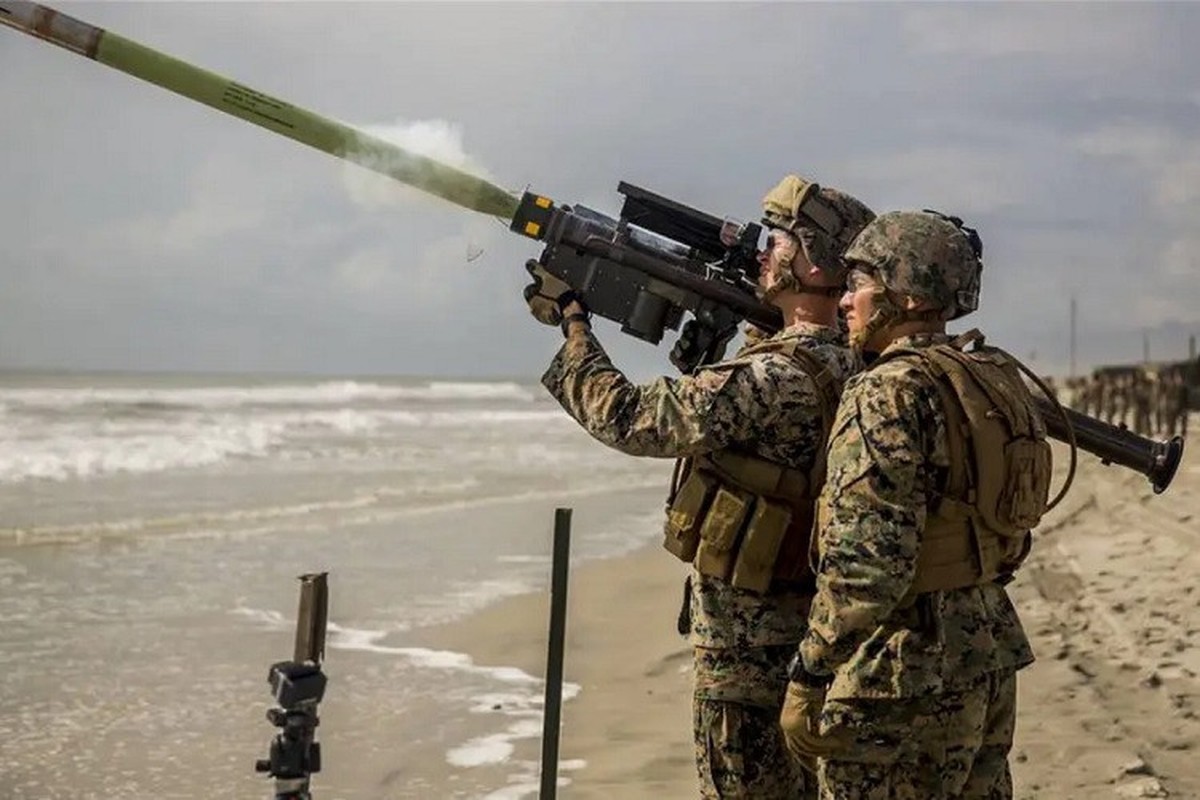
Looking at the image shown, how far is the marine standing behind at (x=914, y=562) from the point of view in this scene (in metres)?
3.38

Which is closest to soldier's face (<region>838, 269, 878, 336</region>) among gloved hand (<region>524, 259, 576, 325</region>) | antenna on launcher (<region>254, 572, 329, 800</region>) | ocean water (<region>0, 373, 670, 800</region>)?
gloved hand (<region>524, 259, 576, 325</region>)

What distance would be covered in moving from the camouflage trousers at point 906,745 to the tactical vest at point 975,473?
28 centimetres

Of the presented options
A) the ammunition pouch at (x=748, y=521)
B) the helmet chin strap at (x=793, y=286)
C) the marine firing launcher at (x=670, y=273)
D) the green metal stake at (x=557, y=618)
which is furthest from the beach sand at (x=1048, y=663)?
the helmet chin strap at (x=793, y=286)

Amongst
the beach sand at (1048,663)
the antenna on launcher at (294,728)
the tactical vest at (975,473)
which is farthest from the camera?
the beach sand at (1048,663)

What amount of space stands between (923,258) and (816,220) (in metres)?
0.72

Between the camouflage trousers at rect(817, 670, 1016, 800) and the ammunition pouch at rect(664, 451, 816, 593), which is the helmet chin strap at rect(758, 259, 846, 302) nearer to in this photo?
the ammunition pouch at rect(664, 451, 816, 593)

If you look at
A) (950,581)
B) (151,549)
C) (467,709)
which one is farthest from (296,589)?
(950,581)

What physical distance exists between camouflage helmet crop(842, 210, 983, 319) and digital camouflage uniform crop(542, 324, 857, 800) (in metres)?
0.51

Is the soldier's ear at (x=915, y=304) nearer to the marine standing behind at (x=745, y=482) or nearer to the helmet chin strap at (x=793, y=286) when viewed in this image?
the marine standing behind at (x=745, y=482)

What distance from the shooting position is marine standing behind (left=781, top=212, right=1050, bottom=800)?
3383 millimetres

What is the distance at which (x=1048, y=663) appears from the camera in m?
9.13

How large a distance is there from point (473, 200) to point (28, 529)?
1299 cm

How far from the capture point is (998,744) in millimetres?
3717

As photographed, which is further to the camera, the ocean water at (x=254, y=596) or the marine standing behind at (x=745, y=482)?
the ocean water at (x=254, y=596)
